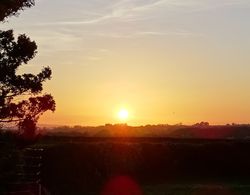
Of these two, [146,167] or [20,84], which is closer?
[20,84]

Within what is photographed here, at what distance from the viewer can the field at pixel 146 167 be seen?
141 feet

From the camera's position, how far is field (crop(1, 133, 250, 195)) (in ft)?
141

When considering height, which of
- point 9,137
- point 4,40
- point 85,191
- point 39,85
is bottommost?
point 85,191

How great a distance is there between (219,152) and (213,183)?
22.2 feet

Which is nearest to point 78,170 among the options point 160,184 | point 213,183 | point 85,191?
point 85,191

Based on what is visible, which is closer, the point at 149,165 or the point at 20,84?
the point at 20,84

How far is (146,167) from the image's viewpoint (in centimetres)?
4944

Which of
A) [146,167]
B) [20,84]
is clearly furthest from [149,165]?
[20,84]

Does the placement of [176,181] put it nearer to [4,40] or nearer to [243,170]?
[243,170]

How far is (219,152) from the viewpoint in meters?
53.3

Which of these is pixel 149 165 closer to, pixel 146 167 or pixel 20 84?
pixel 146 167

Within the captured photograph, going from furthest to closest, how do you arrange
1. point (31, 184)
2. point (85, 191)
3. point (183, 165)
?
point (183, 165), point (85, 191), point (31, 184)

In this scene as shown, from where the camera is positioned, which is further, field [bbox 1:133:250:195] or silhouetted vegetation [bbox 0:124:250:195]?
silhouetted vegetation [bbox 0:124:250:195]

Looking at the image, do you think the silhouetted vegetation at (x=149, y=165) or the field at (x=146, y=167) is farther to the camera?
the silhouetted vegetation at (x=149, y=165)
